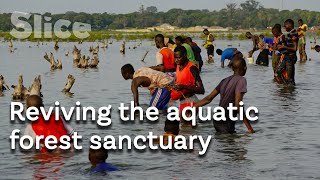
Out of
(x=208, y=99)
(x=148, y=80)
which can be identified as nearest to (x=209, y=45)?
(x=148, y=80)

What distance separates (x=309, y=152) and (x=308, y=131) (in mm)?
1938

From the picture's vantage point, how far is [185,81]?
498 inches

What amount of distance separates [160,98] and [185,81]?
1355 mm

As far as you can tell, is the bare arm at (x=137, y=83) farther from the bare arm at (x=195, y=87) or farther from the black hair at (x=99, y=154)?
the black hair at (x=99, y=154)

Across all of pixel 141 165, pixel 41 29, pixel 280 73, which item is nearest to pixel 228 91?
pixel 141 165

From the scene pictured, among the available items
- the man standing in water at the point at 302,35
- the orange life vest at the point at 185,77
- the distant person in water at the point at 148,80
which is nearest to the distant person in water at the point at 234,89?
the orange life vest at the point at 185,77

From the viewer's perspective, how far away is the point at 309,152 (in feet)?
37.0

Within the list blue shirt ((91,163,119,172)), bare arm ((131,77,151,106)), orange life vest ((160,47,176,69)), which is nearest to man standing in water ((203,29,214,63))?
orange life vest ((160,47,176,69))

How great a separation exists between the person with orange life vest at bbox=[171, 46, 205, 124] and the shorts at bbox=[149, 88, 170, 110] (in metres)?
0.90

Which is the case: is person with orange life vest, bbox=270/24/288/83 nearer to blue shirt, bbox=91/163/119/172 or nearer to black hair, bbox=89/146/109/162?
blue shirt, bbox=91/163/119/172

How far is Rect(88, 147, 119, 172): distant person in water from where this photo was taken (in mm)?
9555

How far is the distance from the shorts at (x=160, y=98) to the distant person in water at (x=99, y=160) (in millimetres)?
4072

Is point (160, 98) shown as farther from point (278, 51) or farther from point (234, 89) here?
point (278, 51)

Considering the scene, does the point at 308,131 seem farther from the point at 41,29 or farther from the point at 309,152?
the point at 41,29
